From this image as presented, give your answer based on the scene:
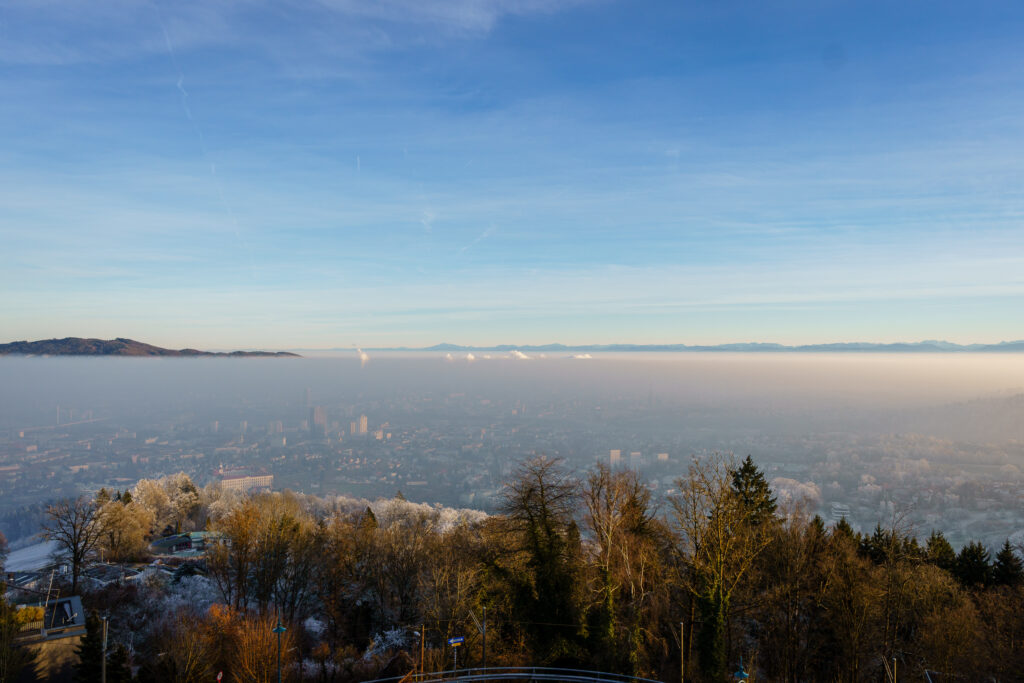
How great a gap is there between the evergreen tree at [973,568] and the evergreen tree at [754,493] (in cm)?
1081

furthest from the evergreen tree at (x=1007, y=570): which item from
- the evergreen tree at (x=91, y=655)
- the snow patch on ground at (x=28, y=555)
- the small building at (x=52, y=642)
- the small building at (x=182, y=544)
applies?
the snow patch on ground at (x=28, y=555)

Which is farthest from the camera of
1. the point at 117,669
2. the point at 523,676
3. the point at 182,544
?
the point at 182,544

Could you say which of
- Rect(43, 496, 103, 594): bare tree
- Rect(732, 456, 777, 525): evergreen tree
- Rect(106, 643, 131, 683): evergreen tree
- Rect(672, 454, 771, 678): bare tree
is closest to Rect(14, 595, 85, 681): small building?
Rect(106, 643, 131, 683): evergreen tree

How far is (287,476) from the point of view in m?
150

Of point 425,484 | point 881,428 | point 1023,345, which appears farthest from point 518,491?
point 1023,345

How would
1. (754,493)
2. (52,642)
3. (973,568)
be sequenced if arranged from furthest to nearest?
1. (754,493)
2. (973,568)
3. (52,642)

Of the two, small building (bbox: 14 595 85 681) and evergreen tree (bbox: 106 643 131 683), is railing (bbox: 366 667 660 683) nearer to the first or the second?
evergreen tree (bbox: 106 643 131 683)

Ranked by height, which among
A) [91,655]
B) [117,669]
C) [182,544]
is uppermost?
[91,655]

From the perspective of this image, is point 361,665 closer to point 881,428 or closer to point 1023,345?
point 881,428

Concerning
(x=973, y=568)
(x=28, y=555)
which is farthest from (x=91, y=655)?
(x=28, y=555)

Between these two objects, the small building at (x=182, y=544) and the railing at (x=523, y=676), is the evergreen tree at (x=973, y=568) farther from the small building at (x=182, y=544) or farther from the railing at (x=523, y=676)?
the small building at (x=182, y=544)

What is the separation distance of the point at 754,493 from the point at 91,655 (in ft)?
116

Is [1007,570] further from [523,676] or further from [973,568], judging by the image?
[523,676]

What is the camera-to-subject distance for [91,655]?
71.0ft
